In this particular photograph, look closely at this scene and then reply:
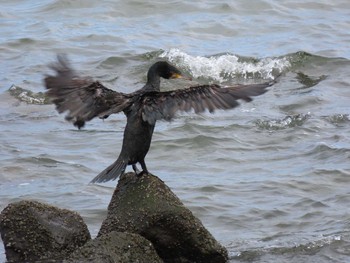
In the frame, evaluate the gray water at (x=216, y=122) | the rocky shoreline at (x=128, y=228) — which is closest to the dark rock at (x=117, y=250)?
the rocky shoreline at (x=128, y=228)

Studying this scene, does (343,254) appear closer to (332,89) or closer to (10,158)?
(10,158)

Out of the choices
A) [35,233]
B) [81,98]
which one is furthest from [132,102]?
[35,233]

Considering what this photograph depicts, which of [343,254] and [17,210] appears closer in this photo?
[17,210]

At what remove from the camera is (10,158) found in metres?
10.5

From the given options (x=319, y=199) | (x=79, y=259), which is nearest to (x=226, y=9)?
(x=319, y=199)

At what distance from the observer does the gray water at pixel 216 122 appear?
29.5ft

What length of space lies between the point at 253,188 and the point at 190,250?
9.45 ft

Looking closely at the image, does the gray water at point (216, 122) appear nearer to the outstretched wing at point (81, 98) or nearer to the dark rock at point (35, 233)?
the dark rock at point (35, 233)

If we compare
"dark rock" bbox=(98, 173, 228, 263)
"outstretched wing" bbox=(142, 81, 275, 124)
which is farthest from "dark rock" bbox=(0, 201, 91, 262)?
"outstretched wing" bbox=(142, 81, 275, 124)

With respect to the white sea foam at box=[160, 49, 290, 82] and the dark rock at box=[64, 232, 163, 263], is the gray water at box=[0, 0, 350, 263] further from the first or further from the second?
the dark rock at box=[64, 232, 163, 263]

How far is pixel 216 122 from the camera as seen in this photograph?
12.2 meters

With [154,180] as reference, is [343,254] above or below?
below

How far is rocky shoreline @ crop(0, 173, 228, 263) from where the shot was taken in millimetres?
6906

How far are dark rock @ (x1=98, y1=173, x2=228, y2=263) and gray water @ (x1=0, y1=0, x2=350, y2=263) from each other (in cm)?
80
